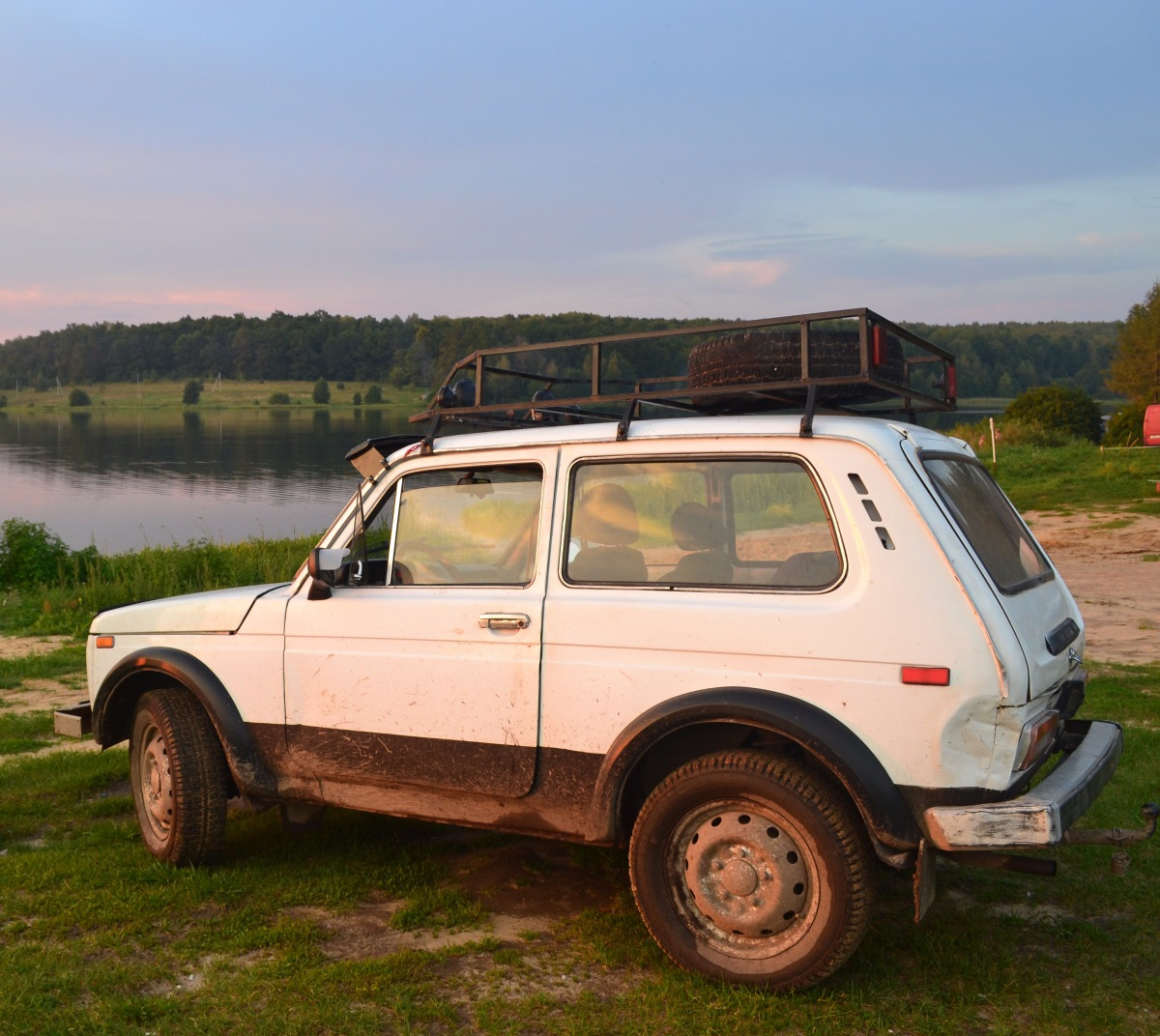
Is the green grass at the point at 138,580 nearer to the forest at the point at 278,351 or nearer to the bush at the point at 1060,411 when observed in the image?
the bush at the point at 1060,411

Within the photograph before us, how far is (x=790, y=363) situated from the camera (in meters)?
4.34

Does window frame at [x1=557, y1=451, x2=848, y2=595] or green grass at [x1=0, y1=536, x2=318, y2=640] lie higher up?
window frame at [x1=557, y1=451, x2=848, y2=595]

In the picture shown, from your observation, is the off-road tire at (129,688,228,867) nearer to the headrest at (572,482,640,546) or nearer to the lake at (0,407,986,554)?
the headrest at (572,482,640,546)

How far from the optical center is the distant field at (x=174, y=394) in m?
→ 121

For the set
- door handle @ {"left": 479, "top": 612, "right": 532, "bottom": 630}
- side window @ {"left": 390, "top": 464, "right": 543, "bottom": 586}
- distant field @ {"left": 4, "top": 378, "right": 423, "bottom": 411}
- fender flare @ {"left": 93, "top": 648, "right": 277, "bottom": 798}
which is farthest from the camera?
distant field @ {"left": 4, "top": 378, "right": 423, "bottom": 411}

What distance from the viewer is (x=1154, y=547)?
1830 centimetres

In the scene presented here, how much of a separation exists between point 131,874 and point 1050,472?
28482 mm

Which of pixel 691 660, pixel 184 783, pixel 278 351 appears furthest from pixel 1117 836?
pixel 278 351

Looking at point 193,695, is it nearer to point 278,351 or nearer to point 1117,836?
point 1117,836

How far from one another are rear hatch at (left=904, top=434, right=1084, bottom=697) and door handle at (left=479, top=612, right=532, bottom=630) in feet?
4.93

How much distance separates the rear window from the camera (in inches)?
152

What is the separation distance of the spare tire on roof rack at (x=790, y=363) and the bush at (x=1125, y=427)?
3888 centimetres

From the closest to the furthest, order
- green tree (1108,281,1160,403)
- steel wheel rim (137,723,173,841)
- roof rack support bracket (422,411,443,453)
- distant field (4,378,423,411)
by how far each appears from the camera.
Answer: roof rack support bracket (422,411,443,453), steel wheel rim (137,723,173,841), green tree (1108,281,1160,403), distant field (4,378,423,411)

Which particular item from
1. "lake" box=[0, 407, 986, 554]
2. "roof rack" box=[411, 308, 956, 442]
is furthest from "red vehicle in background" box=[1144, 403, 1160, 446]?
"roof rack" box=[411, 308, 956, 442]
